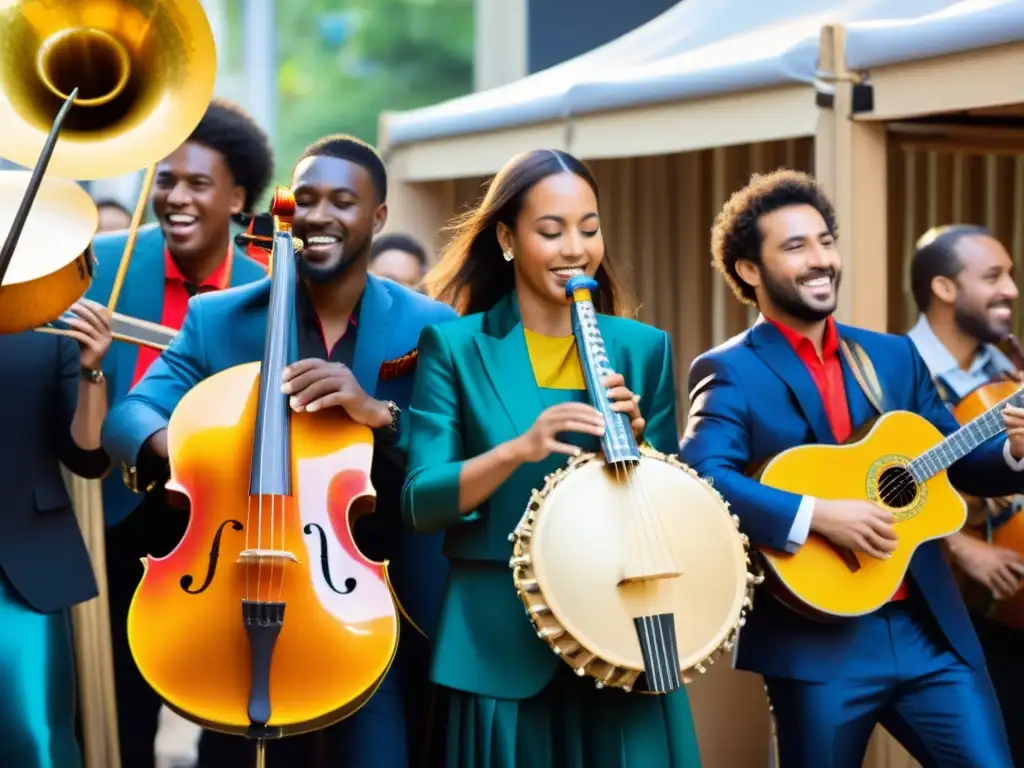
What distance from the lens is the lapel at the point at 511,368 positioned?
11.6 ft

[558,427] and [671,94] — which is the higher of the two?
[671,94]

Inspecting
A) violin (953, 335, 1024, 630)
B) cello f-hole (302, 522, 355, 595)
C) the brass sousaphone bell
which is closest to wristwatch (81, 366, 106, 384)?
the brass sousaphone bell

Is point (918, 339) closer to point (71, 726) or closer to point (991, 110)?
point (991, 110)

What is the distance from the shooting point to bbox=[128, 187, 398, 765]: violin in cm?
333

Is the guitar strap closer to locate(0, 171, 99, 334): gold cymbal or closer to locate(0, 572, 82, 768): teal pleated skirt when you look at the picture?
locate(0, 171, 99, 334): gold cymbal

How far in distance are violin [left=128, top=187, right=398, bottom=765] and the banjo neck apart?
20.2 inches

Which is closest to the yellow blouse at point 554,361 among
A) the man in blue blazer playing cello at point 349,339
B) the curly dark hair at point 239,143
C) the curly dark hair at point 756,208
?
the man in blue blazer playing cello at point 349,339

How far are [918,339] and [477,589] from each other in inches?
87.0

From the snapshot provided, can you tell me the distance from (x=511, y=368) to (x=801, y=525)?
0.79 meters

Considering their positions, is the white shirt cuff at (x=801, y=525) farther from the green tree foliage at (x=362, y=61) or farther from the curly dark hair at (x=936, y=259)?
the green tree foliage at (x=362, y=61)

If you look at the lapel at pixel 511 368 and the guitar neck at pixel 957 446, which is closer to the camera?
the lapel at pixel 511 368

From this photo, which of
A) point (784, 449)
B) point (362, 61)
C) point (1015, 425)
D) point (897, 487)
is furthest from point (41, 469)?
point (362, 61)

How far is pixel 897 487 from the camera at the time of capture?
160 inches

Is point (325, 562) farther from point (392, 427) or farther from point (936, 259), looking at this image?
point (936, 259)
